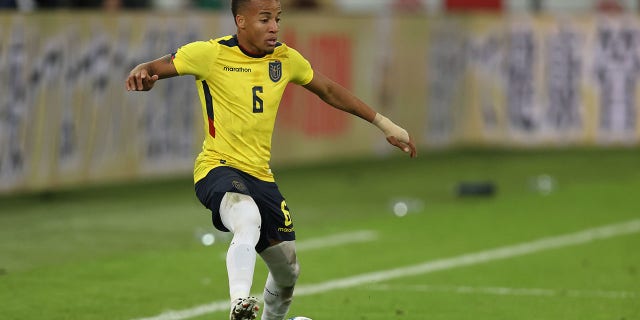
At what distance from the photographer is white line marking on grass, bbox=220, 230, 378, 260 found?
13555 millimetres

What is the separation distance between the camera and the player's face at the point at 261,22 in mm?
8281

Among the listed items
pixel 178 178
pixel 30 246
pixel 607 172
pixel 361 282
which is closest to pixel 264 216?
pixel 361 282

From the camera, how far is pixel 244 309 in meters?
7.47

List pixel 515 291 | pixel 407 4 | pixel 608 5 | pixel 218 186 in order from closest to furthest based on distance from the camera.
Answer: pixel 218 186 → pixel 515 291 → pixel 608 5 → pixel 407 4

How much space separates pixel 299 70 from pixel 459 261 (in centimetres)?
450

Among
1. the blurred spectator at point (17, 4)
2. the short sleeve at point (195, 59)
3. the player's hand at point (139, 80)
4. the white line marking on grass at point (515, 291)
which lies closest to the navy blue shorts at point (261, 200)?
the short sleeve at point (195, 59)

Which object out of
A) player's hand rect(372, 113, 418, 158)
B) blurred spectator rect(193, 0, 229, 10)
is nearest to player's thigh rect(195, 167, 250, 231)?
player's hand rect(372, 113, 418, 158)

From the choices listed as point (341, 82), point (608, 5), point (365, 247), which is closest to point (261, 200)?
point (365, 247)

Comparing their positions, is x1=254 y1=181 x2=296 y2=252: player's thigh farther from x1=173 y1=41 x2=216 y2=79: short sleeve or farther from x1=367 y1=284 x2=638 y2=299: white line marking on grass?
x1=367 y1=284 x2=638 y2=299: white line marking on grass

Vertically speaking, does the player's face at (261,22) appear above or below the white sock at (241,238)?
above

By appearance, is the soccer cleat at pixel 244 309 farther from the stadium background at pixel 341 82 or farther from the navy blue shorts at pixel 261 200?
the stadium background at pixel 341 82

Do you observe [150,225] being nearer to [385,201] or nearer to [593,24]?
[385,201]

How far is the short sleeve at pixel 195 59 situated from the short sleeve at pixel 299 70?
1.60 feet

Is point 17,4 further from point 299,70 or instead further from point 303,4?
point 299,70
